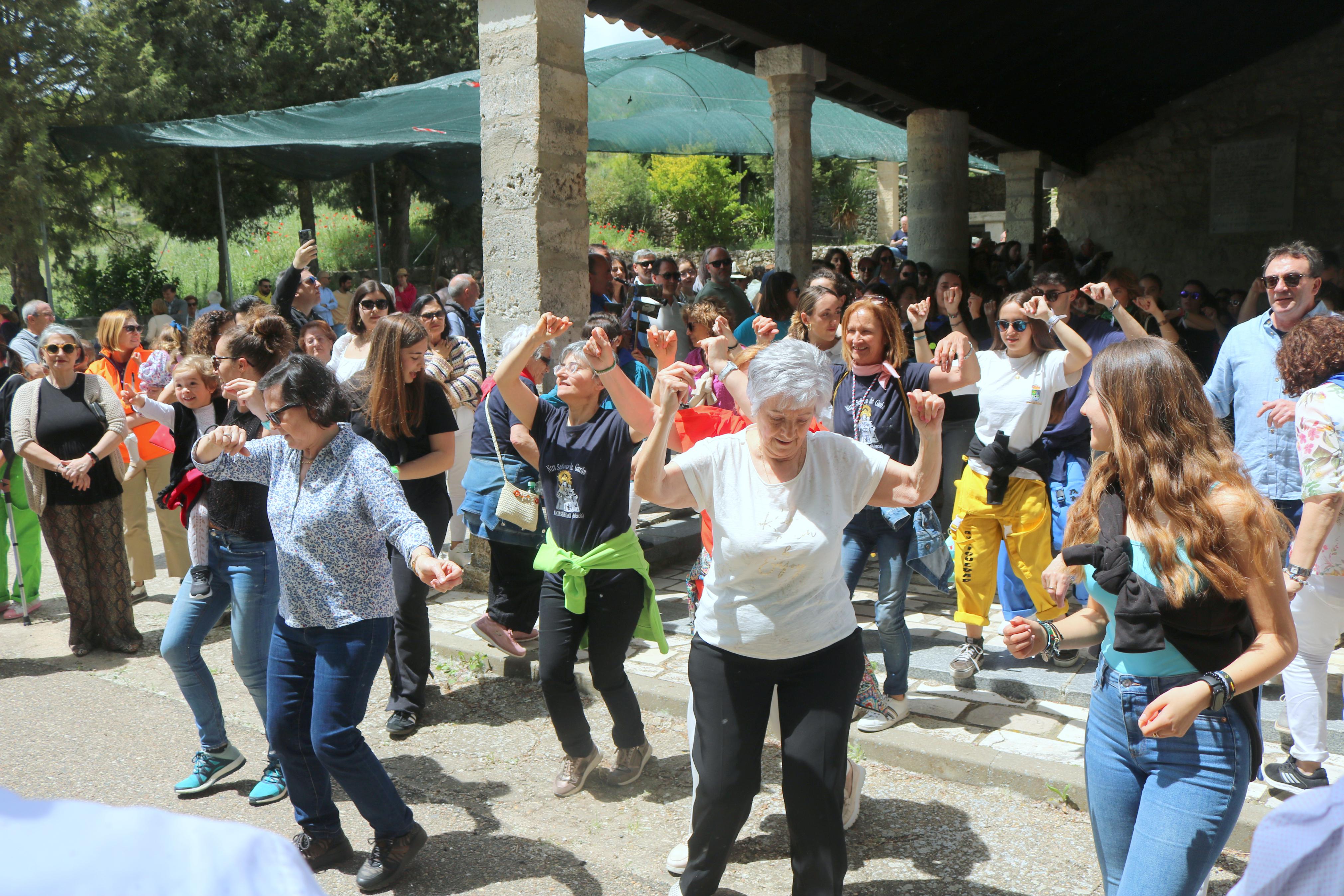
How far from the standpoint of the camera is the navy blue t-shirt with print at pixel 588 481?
4.02 m

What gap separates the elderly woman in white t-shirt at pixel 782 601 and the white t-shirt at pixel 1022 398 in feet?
6.55

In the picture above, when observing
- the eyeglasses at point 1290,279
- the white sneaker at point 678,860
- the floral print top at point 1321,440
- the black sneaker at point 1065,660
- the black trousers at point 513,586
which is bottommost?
the white sneaker at point 678,860

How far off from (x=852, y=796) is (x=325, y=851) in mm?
1873

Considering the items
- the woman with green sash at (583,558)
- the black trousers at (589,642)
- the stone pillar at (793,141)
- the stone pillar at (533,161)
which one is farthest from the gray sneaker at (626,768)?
the stone pillar at (793,141)

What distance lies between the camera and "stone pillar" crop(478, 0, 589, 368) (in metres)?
6.20

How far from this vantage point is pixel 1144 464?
246 cm

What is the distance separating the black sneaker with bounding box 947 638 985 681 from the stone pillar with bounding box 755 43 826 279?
18.8ft

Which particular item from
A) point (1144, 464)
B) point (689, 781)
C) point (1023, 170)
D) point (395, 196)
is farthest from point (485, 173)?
point (395, 196)

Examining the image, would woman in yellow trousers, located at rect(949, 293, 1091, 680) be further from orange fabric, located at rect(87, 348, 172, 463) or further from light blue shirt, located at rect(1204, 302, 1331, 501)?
orange fabric, located at rect(87, 348, 172, 463)

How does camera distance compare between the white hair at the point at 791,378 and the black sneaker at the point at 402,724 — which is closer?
the white hair at the point at 791,378

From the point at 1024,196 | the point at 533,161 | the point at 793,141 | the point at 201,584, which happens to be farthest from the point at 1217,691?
the point at 1024,196

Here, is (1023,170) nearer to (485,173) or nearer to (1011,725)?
(485,173)

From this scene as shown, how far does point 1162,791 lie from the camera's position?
2309 millimetres

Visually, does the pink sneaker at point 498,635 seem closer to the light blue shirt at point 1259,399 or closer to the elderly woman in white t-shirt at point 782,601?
the elderly woman in white t-shirt at point 782,601
